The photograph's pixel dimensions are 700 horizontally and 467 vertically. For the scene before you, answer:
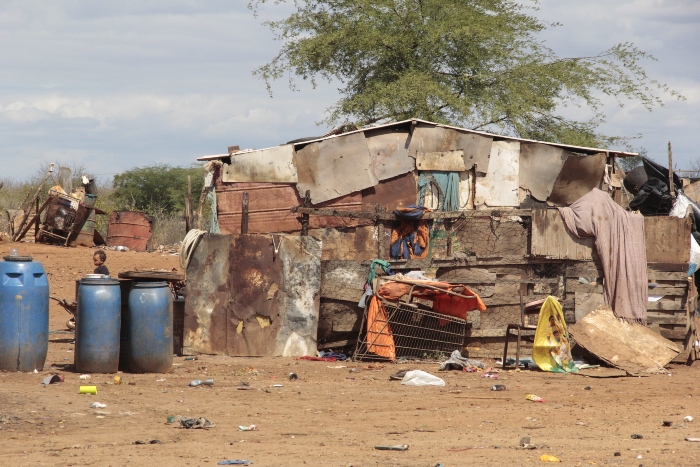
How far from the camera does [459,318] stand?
11789 millimetres

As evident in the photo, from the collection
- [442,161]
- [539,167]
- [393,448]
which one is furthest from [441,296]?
[393,448]

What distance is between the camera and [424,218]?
1285 centimetres

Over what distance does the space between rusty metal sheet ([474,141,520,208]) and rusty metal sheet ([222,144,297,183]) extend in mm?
3120

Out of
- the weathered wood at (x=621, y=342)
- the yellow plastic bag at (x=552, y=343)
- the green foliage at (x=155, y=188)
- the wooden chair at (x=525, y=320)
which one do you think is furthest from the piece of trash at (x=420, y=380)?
the green foliage at (x=155, y=188)

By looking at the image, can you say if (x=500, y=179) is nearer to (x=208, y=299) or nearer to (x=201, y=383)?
(x=208, y=299)

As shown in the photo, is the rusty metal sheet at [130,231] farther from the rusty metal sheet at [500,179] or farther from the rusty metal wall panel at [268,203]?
the rusty metal sheet at [500,179]

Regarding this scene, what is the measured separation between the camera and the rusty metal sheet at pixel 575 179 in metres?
14.3

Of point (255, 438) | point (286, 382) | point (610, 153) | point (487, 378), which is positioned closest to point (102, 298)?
point (286, 382)

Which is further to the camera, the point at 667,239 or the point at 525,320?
the point at 667,239

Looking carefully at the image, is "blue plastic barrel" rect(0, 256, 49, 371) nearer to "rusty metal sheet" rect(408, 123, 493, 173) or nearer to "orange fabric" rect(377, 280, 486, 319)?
"orange fabric" rect(377, 280, 486, 319)

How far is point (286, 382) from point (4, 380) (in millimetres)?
2956

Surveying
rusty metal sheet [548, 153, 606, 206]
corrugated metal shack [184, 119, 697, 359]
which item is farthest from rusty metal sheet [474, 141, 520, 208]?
rusty metal sheet [548, 153, 606, 206]

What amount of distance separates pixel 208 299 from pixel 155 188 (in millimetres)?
33626

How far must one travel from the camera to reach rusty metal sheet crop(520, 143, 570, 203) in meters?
14.4
